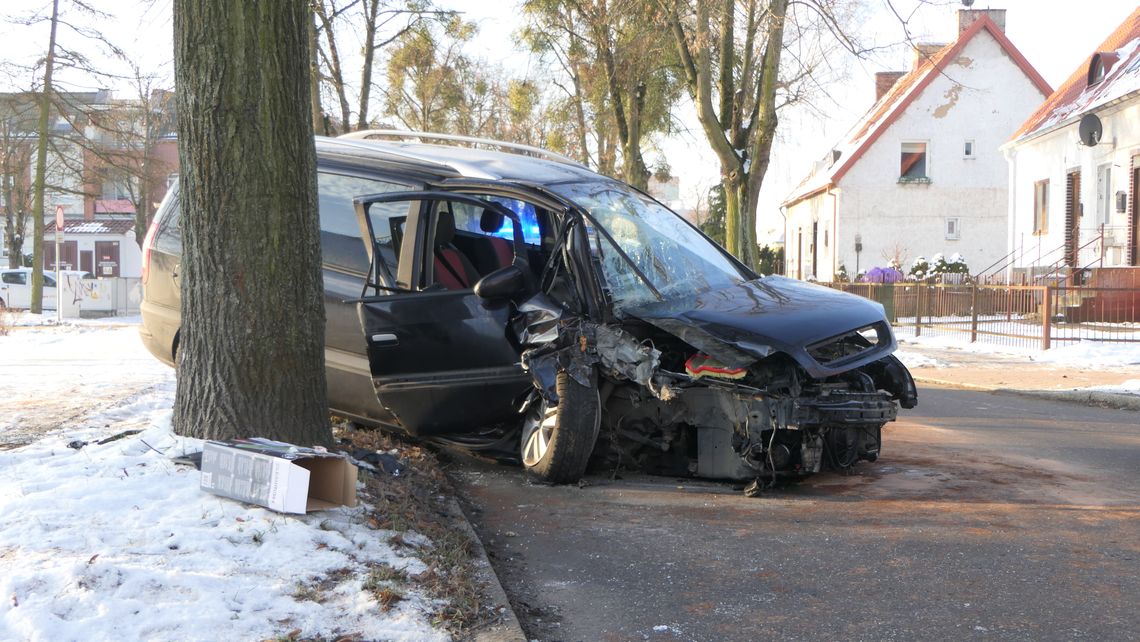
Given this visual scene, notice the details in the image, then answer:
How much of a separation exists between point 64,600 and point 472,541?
190cm

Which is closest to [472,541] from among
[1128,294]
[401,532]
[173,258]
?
[401,532]

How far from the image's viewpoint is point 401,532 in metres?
4.75

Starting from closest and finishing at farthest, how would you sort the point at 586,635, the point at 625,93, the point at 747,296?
the point at 586,635, the point at 747,296, the point at 625,93

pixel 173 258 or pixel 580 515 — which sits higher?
pixel 173 258

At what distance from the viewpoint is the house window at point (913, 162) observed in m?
41.3

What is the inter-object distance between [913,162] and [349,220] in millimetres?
37672

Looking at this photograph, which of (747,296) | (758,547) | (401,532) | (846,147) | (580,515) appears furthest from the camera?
(846,147)

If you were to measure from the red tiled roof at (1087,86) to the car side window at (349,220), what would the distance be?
22.4 m

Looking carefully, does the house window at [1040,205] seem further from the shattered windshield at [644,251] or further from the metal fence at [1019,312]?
the shattered windshield at [644,251]

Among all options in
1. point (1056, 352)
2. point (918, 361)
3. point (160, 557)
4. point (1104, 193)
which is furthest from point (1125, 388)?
point (1104, 193)

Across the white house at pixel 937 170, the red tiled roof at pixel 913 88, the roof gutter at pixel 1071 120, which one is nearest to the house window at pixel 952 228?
the white house at pixel 937 170

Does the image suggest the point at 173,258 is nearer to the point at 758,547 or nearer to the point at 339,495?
the point at 339,495

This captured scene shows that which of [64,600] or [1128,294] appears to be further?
[1128,294]

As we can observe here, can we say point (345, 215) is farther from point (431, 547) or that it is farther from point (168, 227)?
point (431, 547)
